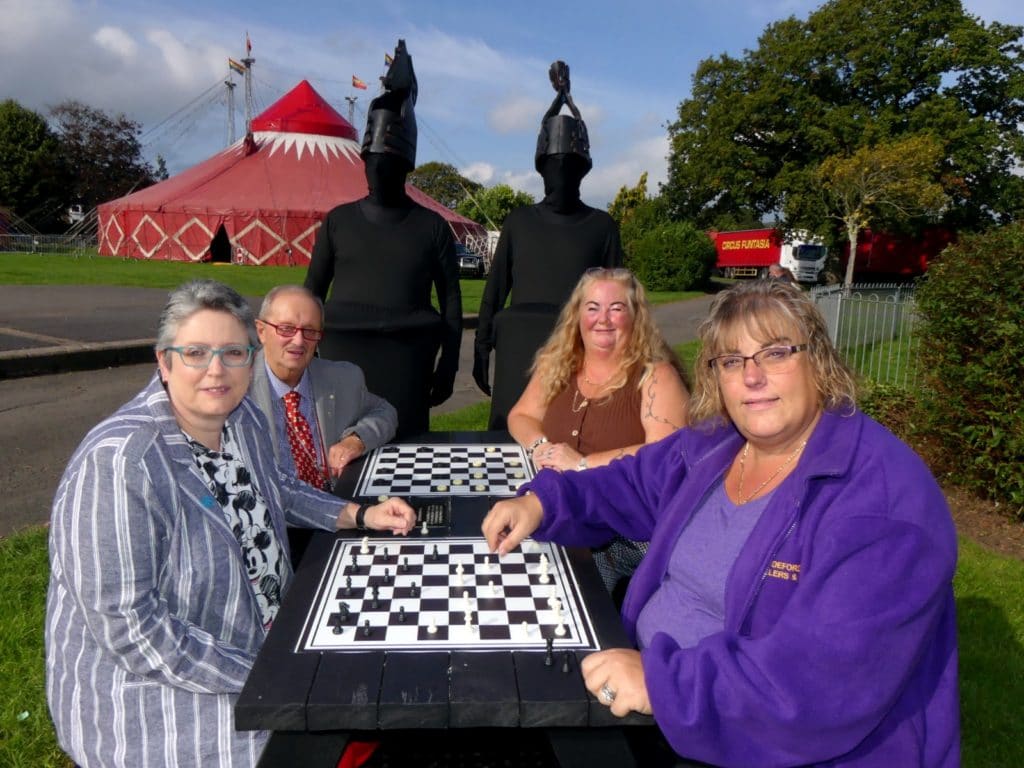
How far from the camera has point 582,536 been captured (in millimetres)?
2359

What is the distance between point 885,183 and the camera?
25188mm

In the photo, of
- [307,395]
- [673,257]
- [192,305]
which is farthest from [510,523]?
[673,257]

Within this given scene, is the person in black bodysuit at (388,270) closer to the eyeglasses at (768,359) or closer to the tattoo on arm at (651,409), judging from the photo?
the tattoo on arm at (651,409)

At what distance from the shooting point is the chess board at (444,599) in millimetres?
1746

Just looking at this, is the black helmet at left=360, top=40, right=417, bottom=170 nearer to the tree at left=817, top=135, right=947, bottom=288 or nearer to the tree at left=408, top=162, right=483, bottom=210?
the tree at left=817, top=135, right=947, bottom=288

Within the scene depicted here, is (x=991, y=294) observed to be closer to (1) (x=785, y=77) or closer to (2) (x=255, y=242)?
(2) (x=255, y=242)

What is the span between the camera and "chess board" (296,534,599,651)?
175 centimetres

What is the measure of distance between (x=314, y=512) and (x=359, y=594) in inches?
23.2

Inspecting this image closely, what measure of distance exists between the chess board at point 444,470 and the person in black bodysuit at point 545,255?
91 cm

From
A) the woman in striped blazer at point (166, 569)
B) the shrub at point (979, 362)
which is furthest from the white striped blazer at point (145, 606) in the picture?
the shrub at point (979, 362)

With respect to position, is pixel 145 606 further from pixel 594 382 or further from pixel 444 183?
pixel 444 183

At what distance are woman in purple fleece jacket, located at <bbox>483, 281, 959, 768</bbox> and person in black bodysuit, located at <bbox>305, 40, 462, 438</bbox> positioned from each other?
2.31 m

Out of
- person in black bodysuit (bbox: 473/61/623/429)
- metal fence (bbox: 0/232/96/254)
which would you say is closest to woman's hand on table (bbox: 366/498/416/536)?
person in black bodysuit (bbox: 473/61/623/429)

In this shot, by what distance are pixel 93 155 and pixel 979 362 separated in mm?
51252
